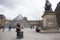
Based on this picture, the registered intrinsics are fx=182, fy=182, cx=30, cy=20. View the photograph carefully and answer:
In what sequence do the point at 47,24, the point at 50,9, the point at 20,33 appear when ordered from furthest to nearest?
the point at 50,9, the point at 47,24, the point at 20,33

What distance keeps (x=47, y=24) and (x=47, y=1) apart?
5.41 meters

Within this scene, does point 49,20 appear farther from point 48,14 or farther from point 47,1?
point 47,1

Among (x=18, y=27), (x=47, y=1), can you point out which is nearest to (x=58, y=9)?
(x=47, y=1)

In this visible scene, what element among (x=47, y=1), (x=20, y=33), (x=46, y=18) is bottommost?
(x=20, y=33)

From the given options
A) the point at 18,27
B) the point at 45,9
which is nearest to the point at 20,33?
the point at 18,27

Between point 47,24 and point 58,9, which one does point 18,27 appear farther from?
point 58,9

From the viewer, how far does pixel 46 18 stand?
93.7ft

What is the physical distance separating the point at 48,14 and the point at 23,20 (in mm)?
89163

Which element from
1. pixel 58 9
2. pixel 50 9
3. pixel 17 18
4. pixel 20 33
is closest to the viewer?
pixel 20 33

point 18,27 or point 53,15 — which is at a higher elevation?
point 53,15

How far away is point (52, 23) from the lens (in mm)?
28188

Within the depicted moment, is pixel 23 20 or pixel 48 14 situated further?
pixel 23 20

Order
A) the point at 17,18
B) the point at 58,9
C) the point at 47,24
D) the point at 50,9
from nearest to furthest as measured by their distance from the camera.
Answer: the point at 47,24, the point at 50,9, the point at 58,9, the point at 17,18

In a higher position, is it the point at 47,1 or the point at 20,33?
the point at 47,1
